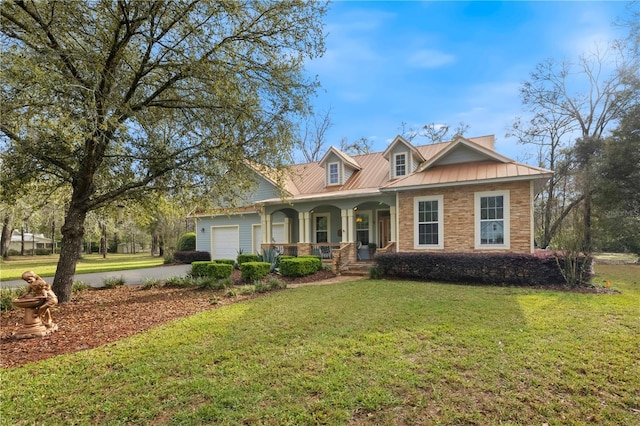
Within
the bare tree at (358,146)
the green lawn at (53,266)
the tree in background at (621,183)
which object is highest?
the bare tree at (358,146)

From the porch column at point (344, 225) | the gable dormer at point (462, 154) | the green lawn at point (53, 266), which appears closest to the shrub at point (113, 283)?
the green lawn at point (53, 266)

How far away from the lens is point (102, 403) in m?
3.49

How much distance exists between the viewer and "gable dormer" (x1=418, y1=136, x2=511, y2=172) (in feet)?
41.5

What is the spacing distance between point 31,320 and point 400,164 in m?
14.3

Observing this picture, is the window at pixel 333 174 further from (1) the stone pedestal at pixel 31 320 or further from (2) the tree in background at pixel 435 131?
(2) the tree in background at pixel 435 131

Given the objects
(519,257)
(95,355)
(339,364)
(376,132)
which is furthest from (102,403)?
(376,132)

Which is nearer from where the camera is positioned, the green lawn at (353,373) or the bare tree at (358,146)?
the green lawn at (353,373)

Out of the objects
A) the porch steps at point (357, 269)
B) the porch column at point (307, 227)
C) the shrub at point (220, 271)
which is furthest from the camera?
the porch column at point (307, 227)

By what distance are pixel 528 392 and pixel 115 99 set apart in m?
8.54

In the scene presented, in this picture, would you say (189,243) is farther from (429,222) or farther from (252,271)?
(429,222)

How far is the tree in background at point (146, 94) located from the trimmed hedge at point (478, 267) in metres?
5.83

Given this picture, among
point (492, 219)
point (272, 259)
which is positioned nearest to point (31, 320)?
point (272, 259)

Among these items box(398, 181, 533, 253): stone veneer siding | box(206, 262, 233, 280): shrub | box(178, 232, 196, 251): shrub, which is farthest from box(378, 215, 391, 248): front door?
box(178, 232, 196, 251): shrub

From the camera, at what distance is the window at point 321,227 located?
18391 millimetres
